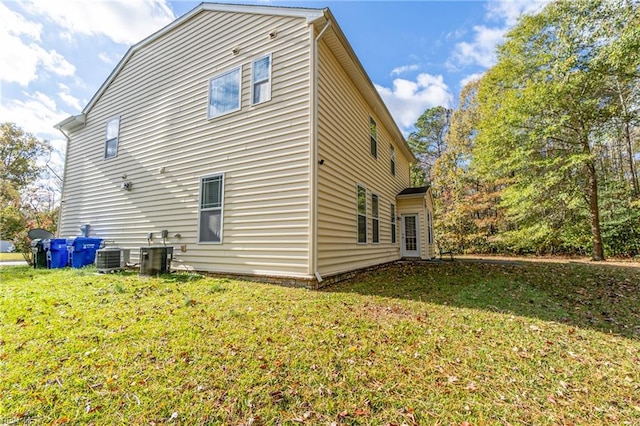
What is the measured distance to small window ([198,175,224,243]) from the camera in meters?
6.66

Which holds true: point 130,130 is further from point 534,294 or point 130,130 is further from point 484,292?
point 534,294

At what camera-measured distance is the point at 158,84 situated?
8.47m

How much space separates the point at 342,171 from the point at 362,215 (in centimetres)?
172

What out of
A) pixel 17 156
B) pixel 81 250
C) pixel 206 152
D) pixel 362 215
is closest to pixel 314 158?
pixel 362 215

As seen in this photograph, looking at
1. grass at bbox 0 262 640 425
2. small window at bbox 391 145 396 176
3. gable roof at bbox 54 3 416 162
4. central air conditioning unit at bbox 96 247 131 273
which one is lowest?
grass at bbox 0 262 640 425

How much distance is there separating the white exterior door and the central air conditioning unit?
35.0ft

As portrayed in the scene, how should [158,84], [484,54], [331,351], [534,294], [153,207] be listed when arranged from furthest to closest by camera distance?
1. [484,54]
2. [158,84]
3. [153,207]
4. [534,294]
5. [331,351]

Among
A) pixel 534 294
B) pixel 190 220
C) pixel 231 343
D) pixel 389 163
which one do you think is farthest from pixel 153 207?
pixel 534 294

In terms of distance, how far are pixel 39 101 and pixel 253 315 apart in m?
15.0

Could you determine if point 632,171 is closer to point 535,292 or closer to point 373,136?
point 535,292

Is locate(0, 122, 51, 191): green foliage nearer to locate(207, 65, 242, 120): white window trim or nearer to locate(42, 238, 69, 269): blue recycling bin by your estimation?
locate(42, 238, 69, 269): blue recycling bin

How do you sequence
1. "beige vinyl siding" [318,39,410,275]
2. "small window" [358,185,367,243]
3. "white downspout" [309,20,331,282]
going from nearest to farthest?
1. "white downspout" [309,20,331,282]
2. "beige vinyl siding" [318,39,410,275]
3. "small window" [358,185,367,243]

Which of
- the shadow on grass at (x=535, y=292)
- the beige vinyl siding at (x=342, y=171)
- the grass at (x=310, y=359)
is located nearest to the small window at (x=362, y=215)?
the beige vinyl siding at (x=342, y=171)

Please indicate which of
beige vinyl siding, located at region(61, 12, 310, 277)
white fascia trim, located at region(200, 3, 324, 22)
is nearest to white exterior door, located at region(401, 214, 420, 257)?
beige vinyl siding, located at region(61, 12, 310, 277)
